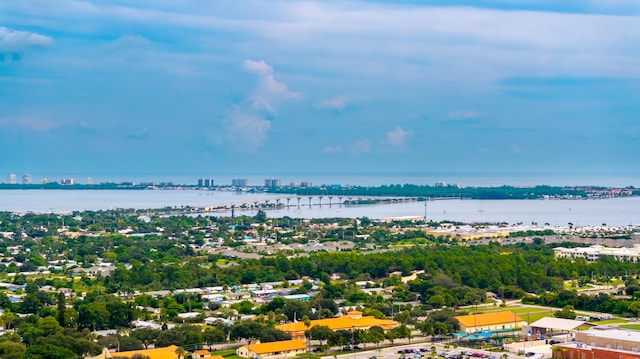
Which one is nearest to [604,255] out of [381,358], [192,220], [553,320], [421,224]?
[553,320]

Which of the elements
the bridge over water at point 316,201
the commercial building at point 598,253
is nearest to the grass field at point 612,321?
the commercial building at point 598,253

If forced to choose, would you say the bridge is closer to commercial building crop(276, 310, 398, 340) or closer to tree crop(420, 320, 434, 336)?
commercial building crop(276, 310, 398, 340)

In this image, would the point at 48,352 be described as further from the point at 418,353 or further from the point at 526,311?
the point at 526,311

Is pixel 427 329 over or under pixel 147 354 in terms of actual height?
over

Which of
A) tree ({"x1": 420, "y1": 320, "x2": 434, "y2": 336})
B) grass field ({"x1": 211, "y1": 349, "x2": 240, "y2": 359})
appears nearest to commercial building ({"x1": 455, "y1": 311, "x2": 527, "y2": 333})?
tree ({"x1": 420, "y1": 320, "x2": 434, "y2": 336})

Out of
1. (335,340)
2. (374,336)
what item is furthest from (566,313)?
(335,340)

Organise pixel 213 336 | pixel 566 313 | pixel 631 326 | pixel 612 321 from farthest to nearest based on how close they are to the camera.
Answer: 1. pixel 566 313
2. pixel 612 321
3. pixel 631 326
4. pixel 213 336

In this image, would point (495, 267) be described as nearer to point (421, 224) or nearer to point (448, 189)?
point (421, 224)
